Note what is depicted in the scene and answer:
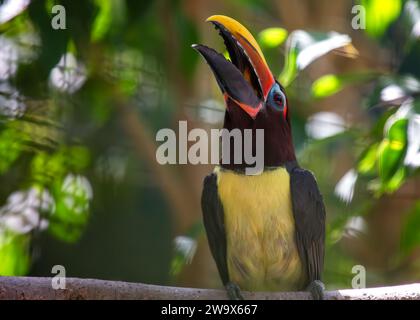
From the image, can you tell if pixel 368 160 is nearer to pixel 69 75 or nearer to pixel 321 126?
pixel 321 126

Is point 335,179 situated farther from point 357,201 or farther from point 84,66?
point 84,66

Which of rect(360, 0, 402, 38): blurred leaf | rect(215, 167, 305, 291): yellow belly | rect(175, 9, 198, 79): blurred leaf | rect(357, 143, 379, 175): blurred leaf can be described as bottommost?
rect(215, 167, 305, 291): yellow belly

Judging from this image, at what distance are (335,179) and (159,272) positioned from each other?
0.92 m

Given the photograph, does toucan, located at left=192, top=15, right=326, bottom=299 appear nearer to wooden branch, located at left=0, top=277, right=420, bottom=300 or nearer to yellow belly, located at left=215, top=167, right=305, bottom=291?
yellow belly, located at left=215, top=167, right=305, bottom=291

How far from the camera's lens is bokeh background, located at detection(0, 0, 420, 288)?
9.29ft

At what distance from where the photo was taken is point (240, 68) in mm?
2383

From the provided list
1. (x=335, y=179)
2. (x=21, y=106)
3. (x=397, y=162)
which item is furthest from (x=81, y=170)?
(x=397, y=162)

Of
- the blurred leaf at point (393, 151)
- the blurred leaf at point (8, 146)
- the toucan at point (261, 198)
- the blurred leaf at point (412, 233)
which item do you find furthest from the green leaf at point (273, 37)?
the blurred leaf at point (8, 146)

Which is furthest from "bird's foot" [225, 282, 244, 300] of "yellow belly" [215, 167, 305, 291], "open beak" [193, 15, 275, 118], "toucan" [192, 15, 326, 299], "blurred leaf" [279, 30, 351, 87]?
"blurred leaf" [279, 30, 351, 87]

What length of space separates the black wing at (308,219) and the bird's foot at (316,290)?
82mm

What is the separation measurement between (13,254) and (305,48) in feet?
4.67

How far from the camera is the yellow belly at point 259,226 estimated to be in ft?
7.82

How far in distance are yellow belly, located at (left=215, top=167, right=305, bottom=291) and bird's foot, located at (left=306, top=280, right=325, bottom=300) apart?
127 millimetres

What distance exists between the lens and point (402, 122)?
244cm
